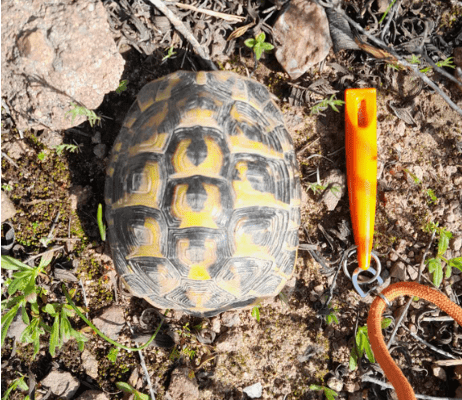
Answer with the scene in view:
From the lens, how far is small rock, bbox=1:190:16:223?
281 centimetres

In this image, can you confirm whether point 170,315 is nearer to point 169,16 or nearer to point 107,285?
point 107,285

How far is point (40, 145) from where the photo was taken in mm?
2945

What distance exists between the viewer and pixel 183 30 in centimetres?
296

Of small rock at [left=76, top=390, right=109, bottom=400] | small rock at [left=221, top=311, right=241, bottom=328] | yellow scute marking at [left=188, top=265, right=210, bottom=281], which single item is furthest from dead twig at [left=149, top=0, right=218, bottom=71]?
small rock at [left=76, top=390, right=109, bottom=400]

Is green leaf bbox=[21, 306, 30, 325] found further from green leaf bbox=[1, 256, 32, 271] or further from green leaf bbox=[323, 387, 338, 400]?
green leaf bbox=[323, 387, 338, 400]

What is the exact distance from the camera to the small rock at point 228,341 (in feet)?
9.84

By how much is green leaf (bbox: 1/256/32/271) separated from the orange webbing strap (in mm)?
2159

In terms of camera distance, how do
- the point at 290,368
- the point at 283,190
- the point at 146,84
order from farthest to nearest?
the point at 290,368 < the point at 146,84 < the point at 283,190

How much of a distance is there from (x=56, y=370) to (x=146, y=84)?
1881mm

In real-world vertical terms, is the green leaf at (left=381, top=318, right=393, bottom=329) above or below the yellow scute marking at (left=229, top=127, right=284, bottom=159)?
below

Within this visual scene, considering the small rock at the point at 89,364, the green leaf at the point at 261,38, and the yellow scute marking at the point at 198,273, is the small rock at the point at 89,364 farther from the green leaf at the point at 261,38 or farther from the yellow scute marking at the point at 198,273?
the green leaf at the point at 261,38

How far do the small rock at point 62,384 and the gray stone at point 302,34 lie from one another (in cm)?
248

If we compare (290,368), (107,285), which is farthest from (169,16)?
(290,368)

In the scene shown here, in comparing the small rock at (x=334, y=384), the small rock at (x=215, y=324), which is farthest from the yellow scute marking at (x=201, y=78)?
the small rock at (x=334, y=384)
